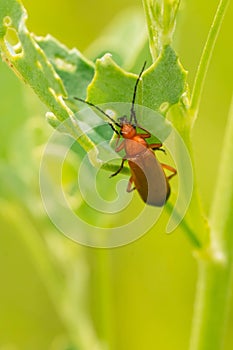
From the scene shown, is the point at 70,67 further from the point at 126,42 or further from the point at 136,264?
the point at 136,264

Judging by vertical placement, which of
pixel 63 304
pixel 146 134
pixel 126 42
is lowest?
pixel 63 304

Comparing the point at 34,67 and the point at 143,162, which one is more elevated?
the point at 143,162

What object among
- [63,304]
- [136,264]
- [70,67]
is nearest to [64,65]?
[70,67]

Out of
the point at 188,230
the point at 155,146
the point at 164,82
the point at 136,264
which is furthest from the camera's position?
the point at 136,264

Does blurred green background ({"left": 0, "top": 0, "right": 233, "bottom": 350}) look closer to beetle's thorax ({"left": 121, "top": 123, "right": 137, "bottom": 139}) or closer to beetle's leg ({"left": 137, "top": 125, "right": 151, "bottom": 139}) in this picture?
beetle's thorax ({"left": 121, "top": 123, "right": 137, "bottom": 139})

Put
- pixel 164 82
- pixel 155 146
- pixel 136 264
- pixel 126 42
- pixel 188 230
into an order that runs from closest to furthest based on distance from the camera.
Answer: pixel 164 82 < pixel 188 230 < pixel 155 146 < pixel 126 42 < pixel 136 264

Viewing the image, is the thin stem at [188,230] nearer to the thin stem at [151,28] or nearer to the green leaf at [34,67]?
the green leaf at [34,67]

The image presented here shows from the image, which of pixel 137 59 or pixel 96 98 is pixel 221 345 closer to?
pixel 96 98
